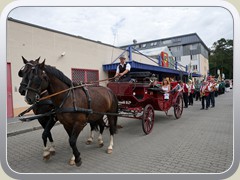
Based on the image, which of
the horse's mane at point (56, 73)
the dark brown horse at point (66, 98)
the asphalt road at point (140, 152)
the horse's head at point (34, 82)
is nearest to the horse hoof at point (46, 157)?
the asphalt road at point (140, 152)

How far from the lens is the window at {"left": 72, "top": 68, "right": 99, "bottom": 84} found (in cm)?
1046

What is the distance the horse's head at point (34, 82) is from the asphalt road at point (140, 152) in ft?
4.50

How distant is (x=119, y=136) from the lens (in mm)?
5422

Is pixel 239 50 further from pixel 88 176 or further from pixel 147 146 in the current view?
pixel 147 146

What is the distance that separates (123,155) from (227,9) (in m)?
3.13

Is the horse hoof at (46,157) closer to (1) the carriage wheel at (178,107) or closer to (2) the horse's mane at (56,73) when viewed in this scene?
(2) the horse's mane at (56,73)

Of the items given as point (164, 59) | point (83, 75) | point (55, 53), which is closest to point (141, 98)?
point (55, 53)

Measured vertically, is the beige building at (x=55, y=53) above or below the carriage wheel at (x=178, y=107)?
above

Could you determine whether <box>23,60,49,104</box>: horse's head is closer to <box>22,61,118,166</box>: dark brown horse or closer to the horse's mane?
<box>22,61,118,166</box>: dark brown horse

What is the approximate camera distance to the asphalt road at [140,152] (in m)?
3.36

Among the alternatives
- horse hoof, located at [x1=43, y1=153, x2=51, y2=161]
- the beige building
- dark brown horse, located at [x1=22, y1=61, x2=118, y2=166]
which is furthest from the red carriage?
the beige building

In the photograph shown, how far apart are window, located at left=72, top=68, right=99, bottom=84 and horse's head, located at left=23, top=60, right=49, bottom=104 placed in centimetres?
729

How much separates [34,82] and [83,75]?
26.2 ft

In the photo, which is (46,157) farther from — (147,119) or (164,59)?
(164,59)
